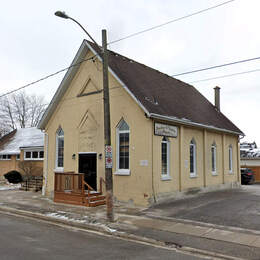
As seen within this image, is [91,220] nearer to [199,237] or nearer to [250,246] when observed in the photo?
[199,237]

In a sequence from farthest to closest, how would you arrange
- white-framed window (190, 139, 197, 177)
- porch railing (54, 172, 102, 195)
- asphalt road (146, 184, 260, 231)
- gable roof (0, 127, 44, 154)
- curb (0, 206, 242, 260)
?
gable roof (0, 127, 44, 154) → white-framed window (190, 139, 197, 177) → porch railing (54, 172, 102, 195) → asphalt road (146, 184, 260, 231) → curb (0, 206, 242, 260)

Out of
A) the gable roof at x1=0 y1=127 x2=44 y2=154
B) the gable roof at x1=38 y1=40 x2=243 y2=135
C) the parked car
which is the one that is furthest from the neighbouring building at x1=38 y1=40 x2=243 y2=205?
A: the gable roof at x1=0 y1=127 x2=44 y2=154

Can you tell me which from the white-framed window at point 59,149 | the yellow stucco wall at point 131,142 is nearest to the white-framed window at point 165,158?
the yellow stucco wall at point 131,142

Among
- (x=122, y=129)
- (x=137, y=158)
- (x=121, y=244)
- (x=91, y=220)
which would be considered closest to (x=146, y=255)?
(x=121, y=244)

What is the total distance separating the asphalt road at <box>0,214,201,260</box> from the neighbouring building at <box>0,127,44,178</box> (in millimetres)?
15493

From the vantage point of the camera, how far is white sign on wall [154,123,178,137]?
1345cm

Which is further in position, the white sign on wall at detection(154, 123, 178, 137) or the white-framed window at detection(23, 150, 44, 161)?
the white-framed window at detection(23, 150, 44, 161)

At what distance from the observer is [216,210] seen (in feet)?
39.9

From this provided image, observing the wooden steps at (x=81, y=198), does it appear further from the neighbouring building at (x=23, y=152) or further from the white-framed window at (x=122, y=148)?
the neighbouring building at (x=23, y=152)

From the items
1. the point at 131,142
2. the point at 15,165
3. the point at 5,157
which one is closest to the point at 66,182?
the point at 131,142

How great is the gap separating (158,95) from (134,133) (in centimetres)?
310

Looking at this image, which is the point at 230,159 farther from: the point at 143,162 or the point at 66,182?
the point at 66,182

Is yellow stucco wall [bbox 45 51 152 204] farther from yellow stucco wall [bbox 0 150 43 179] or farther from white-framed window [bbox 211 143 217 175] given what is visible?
yellow stucco wall [bbox 0 150 43 179]

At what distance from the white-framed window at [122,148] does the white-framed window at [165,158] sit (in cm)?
164
